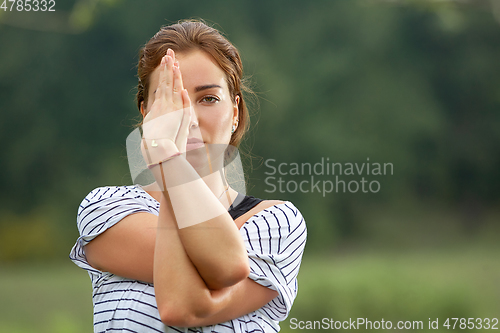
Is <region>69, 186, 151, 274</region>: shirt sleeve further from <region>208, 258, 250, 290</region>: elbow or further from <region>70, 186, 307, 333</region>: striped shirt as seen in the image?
<region>208, 258, 250, 290</region>: elbow

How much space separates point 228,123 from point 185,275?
1.25ft

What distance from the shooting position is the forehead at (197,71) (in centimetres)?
87

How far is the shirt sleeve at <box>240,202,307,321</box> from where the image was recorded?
772 mm

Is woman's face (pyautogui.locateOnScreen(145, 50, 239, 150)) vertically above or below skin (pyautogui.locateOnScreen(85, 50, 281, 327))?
above

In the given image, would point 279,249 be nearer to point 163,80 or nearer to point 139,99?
point 163,80

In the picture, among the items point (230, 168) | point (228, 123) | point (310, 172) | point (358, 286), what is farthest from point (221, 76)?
point (310, 172)

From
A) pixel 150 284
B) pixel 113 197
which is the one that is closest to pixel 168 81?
pixel 113 197

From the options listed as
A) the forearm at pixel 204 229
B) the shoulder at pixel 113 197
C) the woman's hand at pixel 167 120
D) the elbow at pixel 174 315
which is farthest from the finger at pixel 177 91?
the elbow at pixel 174 315

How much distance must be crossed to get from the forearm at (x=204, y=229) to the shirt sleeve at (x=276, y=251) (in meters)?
0.10

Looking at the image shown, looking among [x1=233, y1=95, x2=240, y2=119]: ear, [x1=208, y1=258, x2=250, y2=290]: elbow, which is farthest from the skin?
[x1=233, y1=95, x2=240, y2=119]: ear

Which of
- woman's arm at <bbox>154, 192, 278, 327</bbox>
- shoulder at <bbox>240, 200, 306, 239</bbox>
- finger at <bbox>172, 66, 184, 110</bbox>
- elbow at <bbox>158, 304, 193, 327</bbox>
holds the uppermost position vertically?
finger at <bbox>172, 66, 184, 110</bbox>

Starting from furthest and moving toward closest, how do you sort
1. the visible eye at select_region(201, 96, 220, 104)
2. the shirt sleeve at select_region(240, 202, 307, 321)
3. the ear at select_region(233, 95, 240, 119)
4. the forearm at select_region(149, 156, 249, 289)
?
the ear at select_region(233, 95, 240, 119) < the visible eye at select_region(201, 96, 220, 104) < the shirt sleeve at select_region(240, 202, 307, 321) < the forearm at select_region(149, 156, 249, 289)

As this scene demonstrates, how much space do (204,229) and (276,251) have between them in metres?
0.20

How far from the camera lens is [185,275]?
0.67 metres
